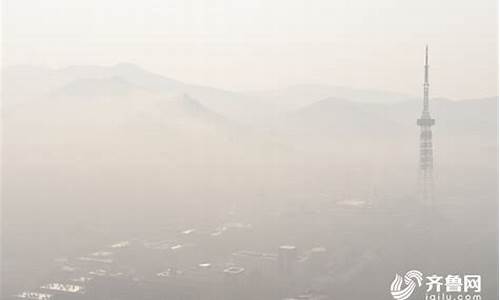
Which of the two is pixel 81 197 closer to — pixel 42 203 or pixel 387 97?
pixel 42 203
